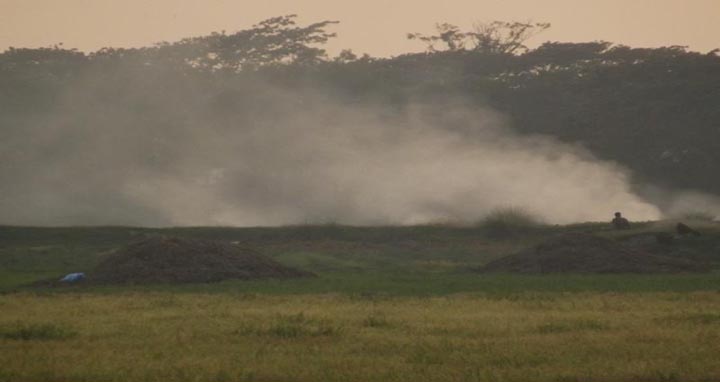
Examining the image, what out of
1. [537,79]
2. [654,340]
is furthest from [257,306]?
[537,79]

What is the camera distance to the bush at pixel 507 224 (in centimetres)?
5462

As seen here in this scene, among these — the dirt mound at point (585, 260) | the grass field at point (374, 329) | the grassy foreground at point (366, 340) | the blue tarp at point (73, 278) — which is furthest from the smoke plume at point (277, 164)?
the grassy foreground at point (366, 340)

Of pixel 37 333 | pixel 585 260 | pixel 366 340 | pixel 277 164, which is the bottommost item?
pixel 585 260

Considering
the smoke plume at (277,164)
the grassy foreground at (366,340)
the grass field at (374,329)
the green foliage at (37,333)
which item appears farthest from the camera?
the smoke plume at (277,164)

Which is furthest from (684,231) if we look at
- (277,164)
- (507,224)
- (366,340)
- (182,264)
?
(277,164)

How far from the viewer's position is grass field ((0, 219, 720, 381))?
51.8ft

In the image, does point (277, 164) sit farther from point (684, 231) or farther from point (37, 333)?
point (37, 333)

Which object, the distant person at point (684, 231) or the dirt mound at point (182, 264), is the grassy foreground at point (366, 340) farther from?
the distant person at point (684, 231)

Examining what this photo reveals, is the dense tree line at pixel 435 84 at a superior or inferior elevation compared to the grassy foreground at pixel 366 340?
superior

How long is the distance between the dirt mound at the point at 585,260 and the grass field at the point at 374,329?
160 centimetres

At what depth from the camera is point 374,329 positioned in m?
20.3

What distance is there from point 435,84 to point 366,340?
69307 millimetres

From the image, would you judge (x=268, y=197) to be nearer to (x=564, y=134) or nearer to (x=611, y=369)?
(x=564, y=134)

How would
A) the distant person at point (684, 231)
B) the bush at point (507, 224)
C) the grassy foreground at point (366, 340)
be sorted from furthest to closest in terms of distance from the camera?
the bush at point (507, 224) < the distant person at point (684, 231) < the grassy foreground at point (366, 340)
